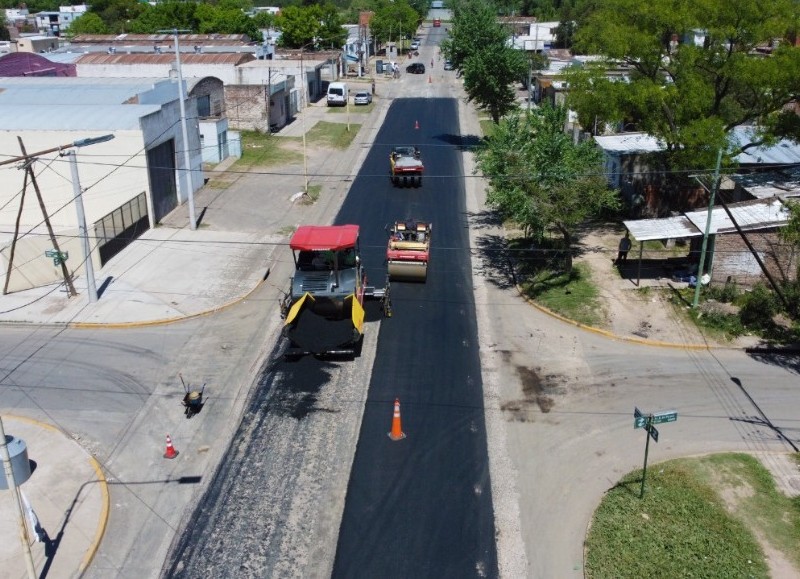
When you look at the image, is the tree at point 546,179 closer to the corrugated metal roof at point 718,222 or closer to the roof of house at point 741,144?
the corrugated metal roof at point 718,222

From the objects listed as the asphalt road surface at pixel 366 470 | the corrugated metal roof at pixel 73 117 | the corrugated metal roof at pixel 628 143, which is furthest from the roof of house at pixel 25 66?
the asphalt road surface at pixel 366 470

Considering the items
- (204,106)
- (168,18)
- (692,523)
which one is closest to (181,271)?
(692,523)

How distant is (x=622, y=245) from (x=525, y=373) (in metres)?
9.14

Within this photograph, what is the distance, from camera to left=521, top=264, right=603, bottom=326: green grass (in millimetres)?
24891

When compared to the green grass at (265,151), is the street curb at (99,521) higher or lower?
lower

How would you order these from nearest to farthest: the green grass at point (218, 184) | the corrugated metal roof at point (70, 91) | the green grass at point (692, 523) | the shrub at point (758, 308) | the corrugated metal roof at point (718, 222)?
the green grass at point (692, 523) < the shrub at point (758, 308) < the corrugated metal roof at point (718, 222) < the corrugated metal roof at point (70, 91) < the green grass at point (218, 184)

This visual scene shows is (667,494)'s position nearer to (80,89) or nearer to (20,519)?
(20,519)

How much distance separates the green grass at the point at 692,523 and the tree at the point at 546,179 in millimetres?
10484

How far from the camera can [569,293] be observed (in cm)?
2630

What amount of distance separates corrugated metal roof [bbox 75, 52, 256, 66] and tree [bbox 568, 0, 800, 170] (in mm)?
37327

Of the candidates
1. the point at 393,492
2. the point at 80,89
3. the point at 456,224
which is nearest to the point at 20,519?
the point at 393,492

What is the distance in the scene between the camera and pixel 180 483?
16.5 m

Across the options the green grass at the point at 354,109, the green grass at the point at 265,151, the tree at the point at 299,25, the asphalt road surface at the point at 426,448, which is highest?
→ the tree at the point at 299,25

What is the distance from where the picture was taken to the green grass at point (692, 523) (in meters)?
14.1
